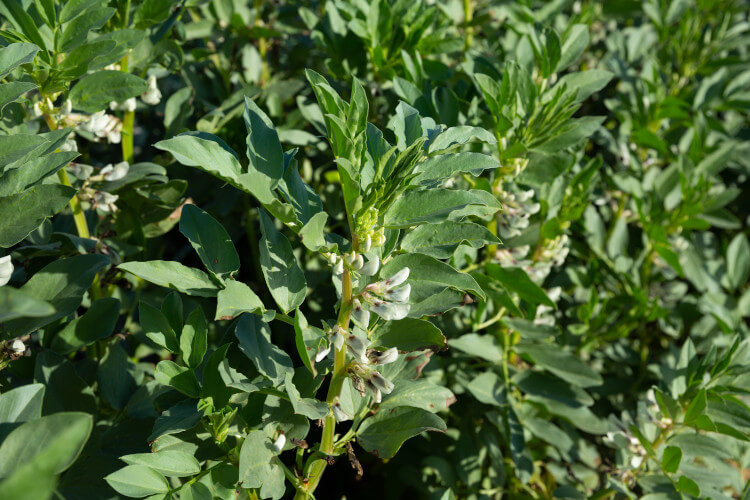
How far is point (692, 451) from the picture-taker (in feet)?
5.82

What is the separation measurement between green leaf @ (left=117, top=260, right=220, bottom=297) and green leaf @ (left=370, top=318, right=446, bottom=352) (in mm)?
323

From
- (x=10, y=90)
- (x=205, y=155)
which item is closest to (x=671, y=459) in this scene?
(x=205, y=155)

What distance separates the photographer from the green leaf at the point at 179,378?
3.77 ft

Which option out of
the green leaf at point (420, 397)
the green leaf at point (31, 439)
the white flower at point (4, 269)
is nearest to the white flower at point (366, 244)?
the green leaf at point (420, 397)

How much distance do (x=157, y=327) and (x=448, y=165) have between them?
622 mm

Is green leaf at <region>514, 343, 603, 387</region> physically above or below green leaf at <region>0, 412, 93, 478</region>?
below

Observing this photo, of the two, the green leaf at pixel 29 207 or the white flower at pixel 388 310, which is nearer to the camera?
the white flower at pixel 388 310

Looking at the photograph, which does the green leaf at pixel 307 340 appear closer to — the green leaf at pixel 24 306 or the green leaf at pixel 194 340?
the green leaf at pixel 194 340

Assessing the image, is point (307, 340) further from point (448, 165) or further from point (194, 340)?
point (448, 165)

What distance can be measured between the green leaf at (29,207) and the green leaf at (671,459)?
1.52 meters

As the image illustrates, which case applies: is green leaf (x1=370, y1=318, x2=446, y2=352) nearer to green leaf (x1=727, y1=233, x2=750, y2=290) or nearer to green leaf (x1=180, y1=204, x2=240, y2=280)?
green leaf (x1=180, y1=204, x2=240, y2=280)

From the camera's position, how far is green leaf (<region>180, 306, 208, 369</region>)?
1.21 meters

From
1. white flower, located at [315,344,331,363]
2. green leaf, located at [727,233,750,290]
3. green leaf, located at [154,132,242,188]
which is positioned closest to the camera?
green leaf, located at [154,132,242,188]

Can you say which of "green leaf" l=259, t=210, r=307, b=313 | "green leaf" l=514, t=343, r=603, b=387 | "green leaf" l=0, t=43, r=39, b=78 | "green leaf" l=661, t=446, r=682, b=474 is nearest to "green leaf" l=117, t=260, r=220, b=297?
"green leaf" l=259, t=210, r=307, b=313
